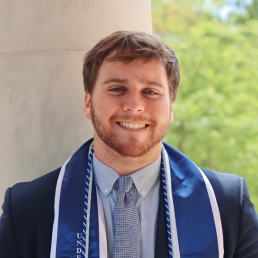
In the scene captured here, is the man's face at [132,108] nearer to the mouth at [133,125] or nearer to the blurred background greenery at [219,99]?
the mouth at [133,125]

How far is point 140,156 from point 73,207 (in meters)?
0.37

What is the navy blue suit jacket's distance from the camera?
257cm

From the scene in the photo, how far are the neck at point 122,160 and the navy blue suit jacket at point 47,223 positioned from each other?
0.18 metres

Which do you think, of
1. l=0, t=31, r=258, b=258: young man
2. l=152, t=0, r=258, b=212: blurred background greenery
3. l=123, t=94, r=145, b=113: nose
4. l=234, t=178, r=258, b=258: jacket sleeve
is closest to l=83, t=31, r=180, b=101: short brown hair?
l=0, t=31, r=258, b=258: young man

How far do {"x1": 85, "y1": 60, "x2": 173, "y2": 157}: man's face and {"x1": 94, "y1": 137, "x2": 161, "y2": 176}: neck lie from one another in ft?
0.11

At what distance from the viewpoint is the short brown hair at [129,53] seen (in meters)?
2.63

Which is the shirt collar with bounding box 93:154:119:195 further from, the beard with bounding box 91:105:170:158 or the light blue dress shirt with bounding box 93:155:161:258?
the beard with bounding box 91:105:170:158

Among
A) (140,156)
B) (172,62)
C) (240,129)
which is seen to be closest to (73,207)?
(140,156)

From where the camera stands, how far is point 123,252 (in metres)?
2.52

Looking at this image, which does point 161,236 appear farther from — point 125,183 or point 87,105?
point 87,105

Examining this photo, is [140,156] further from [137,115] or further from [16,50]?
[16,50]

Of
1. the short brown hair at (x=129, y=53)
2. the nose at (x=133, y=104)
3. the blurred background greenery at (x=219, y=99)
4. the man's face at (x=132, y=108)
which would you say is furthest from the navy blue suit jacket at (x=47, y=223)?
the blurred background greenery at (x=219, y=99)

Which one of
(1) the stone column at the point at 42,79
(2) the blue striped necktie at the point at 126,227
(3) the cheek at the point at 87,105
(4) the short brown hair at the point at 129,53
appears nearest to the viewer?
(2) the blue striped necktie at the point at 126,227

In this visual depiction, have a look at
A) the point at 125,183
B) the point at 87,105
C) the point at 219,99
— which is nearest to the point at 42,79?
the point at 87,105
